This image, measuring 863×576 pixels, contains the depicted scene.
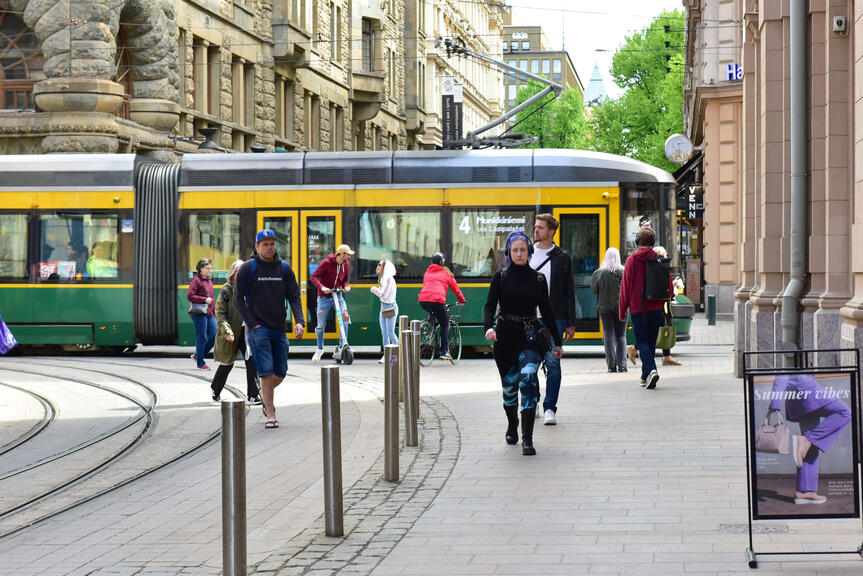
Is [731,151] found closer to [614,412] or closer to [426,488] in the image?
[614,412]

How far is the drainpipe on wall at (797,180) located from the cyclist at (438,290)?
6244mm

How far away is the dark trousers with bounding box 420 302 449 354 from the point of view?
1916cm

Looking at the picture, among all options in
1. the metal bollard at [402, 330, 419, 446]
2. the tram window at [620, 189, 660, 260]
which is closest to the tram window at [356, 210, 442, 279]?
the tram window at [620, 189, 660, 260]

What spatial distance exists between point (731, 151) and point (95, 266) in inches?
686

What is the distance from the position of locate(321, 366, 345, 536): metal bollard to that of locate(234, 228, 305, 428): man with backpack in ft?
15.3

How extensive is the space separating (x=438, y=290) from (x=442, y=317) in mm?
492

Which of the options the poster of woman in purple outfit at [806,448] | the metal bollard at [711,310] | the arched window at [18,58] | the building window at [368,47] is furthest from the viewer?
the building window at [368,47]

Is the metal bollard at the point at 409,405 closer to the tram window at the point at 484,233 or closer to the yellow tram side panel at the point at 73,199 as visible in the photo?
the tram window at the point at 484,233

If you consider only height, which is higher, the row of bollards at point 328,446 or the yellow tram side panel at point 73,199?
the yellow tram side panel at point 73,199

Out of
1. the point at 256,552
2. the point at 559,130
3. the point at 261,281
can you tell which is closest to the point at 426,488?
the point at 256,552

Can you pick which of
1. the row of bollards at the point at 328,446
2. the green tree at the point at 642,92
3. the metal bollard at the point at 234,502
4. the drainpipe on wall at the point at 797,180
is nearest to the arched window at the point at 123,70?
the drainpipe on wall at the point at 797,180

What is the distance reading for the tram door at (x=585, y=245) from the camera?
20.3 m

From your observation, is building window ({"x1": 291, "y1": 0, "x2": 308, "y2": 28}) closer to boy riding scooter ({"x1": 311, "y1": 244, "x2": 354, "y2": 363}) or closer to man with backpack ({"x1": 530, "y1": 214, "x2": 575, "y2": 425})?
boy riding scooter ({"x1": 311, "y1": 244, "x2": 354, "y2": 363})

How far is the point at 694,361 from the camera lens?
19.6 metres
